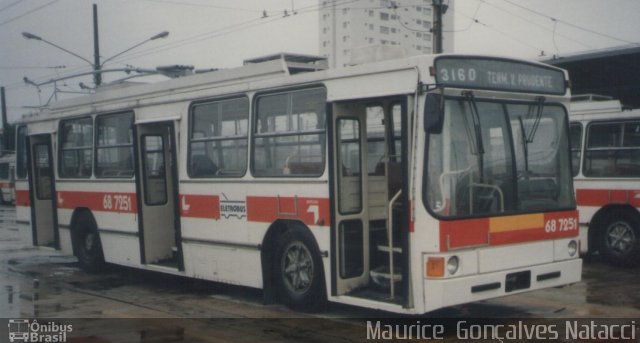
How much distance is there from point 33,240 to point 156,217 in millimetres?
4139

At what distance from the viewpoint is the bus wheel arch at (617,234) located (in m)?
12.9

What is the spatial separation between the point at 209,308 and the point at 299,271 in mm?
1392

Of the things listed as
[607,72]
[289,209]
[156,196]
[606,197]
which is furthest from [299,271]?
[607,72]

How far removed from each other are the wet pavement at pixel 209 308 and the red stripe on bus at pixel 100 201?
1.19m

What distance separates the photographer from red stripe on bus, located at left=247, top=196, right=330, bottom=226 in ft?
28.5

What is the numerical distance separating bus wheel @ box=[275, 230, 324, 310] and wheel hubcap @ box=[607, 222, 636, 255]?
6501 millimetres

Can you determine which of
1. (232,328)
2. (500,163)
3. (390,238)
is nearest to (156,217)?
(232,328)

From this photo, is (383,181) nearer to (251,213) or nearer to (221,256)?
(251,213)

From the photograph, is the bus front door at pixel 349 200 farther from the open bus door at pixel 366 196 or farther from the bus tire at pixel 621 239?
the bus tire at pixel 621 239

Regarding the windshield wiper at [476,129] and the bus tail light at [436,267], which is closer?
the bus tail light at [436,267]

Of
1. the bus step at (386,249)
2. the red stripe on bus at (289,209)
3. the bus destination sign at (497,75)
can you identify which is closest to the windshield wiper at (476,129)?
the bus destination sign at (497,75)

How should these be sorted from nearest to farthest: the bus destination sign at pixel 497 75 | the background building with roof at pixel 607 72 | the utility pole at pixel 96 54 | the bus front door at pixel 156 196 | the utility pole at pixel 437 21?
the bus destination sign at pixel 497 75 → the bus front door at pixel 156 196 → the utility pole at pixel 437 21 → the background building with roof at pixel 607 72 → the utility pole at pixel 96 54

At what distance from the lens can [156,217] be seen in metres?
11.8

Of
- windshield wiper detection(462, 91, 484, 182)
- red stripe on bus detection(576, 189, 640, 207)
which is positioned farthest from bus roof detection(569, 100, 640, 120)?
windshield wiper detection(462, 91, 484, 182)
